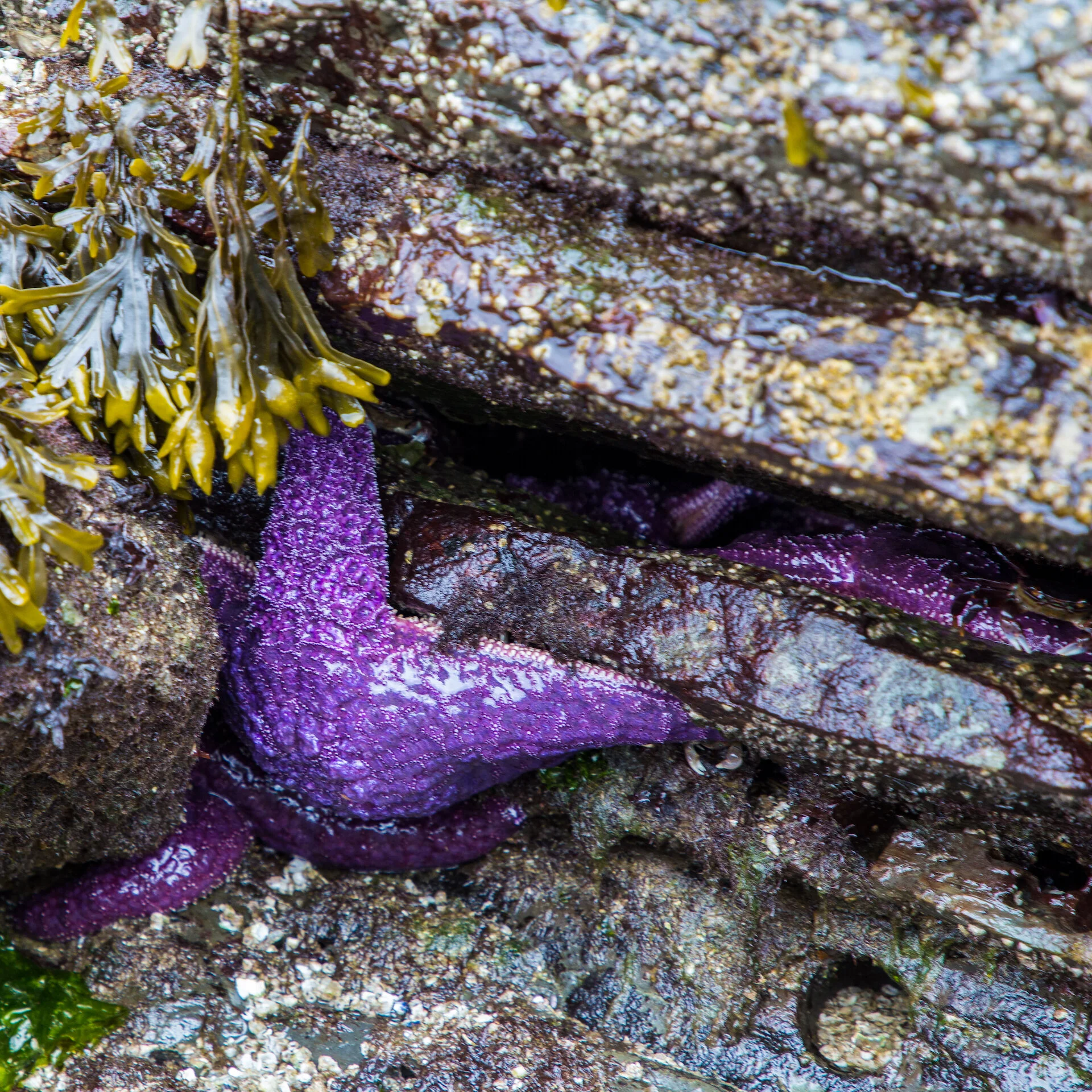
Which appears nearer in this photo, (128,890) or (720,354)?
(720,354)

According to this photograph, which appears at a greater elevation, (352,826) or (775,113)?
(775,113)

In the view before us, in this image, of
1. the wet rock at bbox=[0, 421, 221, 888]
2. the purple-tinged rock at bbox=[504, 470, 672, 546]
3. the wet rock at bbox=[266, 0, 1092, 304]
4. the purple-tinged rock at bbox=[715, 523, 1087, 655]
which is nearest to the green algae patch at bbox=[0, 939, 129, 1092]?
the wet rock at bbox=[0, 421, 221, 888]

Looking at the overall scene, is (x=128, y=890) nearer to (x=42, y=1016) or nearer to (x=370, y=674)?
(x=42, y=1016)

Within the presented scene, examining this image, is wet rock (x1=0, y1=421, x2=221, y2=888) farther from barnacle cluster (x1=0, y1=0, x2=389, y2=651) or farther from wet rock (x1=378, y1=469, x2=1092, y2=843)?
wet rock (x1=378, y1=469, x2=1092, y2=843)

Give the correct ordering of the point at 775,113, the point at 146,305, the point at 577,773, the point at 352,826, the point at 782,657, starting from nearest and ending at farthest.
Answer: the point at 775,113, the point at 146,305, the point at 782,657, the point at 577,773, the point at 352,826

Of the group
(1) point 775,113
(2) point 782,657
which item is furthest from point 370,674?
(1) point 775,113
